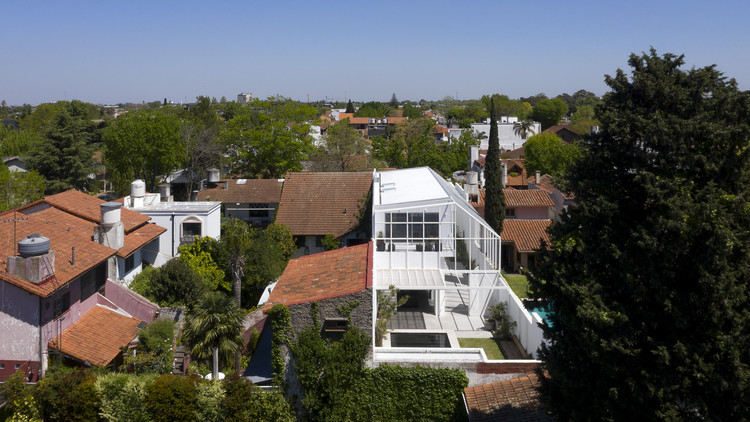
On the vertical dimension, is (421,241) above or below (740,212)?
below

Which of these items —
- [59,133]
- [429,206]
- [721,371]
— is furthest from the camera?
[59,133]

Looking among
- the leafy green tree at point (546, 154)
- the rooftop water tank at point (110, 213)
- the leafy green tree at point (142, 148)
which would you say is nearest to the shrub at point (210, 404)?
the rooftop water tank at point (110, 213)

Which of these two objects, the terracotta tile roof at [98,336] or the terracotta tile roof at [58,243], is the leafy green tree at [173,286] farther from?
the terracotta tile roof at [98,336]

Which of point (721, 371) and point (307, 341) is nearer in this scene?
Result: point (721, 371)

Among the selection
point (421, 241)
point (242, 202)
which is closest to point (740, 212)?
point (421, 241)

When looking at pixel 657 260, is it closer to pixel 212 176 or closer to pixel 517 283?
pixel 517 283

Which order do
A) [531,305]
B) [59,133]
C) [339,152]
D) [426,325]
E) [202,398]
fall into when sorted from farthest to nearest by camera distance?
[339,152], [59,133], [426,325], [202,398], [531,305]

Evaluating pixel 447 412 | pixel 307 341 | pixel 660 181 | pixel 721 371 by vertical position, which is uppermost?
pixel 660 181

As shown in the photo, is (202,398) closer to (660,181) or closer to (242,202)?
(660,181)
